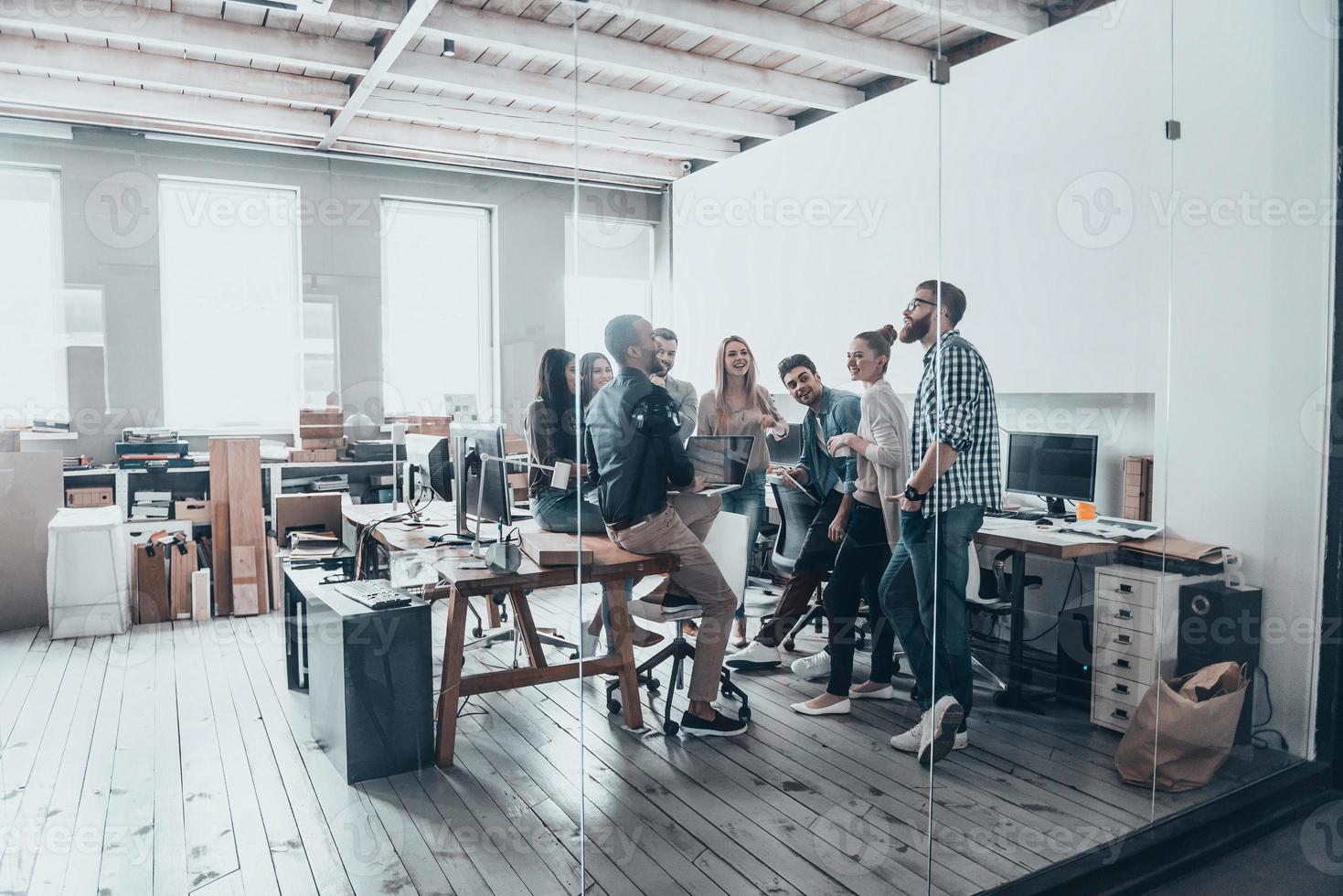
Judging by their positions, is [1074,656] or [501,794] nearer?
[501,794]

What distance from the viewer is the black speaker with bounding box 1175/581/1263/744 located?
2.85 m

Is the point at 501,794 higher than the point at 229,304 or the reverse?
the reverse

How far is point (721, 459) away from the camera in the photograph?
195cm

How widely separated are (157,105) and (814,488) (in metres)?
1.55

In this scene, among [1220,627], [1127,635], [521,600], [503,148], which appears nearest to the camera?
[503,148]

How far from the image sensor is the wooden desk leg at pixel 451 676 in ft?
6.49

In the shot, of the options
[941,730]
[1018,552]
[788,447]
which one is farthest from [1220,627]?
[788,447]

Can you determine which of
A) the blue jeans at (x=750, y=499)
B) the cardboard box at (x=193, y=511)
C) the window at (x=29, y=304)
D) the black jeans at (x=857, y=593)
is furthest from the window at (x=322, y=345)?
the black jeans at (x=857, y=593)

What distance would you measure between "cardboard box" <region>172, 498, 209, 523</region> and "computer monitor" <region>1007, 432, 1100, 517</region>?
1.81m

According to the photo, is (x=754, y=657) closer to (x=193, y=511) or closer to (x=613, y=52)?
(x=193, y=511)

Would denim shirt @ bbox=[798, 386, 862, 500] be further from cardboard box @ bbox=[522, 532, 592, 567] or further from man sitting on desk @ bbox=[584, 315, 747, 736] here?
cardboard box @ bbox=[522, 532, 592, 567]

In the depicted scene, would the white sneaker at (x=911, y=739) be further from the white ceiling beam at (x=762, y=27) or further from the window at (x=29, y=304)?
the window at (x=29, y=304)

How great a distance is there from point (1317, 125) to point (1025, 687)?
7.36ft

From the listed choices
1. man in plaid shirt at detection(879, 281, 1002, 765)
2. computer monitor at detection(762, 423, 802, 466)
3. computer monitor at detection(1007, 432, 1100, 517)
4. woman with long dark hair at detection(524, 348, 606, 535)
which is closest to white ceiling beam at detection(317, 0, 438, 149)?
woman with long dark hair at detection(524, 348, 606, 535)
